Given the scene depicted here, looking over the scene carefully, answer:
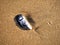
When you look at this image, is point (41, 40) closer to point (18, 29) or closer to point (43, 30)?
point (43, 30)

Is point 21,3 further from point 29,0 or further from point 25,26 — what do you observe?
point 25,26

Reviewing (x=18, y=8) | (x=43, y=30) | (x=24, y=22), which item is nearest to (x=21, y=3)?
(x=18, y=8)

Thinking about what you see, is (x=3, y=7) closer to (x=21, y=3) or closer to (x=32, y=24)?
(x=21, y=3)

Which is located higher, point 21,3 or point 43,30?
point 21,3

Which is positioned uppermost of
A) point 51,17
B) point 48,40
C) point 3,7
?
point 3,7

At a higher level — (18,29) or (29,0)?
(29,0)

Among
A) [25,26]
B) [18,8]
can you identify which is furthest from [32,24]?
[18,8]
